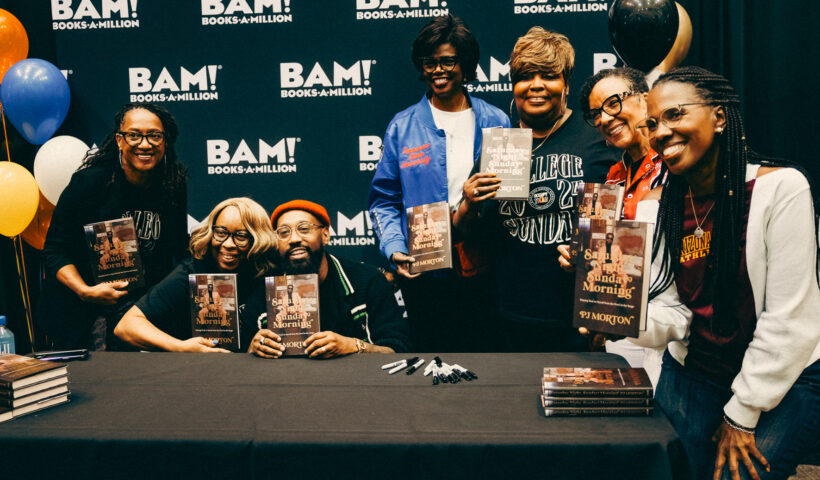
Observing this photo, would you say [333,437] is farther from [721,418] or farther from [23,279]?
[23,279]

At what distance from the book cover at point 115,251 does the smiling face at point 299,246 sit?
0.65 meters

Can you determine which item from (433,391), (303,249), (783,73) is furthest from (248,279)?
Answer: (783,73)

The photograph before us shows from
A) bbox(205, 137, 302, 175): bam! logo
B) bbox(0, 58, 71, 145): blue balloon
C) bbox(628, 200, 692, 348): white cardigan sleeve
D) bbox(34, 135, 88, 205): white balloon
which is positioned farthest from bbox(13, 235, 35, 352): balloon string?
bbox(628, 200, 692, 348): white cardigan sleeve

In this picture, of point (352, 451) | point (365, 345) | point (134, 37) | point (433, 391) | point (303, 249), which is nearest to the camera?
point (352, 451)

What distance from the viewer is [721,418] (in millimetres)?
1589

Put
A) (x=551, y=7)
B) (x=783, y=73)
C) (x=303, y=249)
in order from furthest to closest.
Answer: (x=551, y=7)
(x=783, y=73)
(x=303, y=249)

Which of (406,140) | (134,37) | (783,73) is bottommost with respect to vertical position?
(406,140)

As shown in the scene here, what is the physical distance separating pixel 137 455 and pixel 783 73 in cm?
352

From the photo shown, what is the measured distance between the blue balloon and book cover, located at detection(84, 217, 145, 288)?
53.4 inches

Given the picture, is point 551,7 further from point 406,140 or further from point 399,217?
point 399,217

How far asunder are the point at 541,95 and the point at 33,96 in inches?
112

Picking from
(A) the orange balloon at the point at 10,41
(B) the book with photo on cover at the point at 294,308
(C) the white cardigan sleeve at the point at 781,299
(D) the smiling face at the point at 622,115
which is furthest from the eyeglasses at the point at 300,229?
(A) the orange balloon at the point at 10,41

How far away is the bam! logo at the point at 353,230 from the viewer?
12.3 feet

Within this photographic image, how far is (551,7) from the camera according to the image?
11.4 ft
